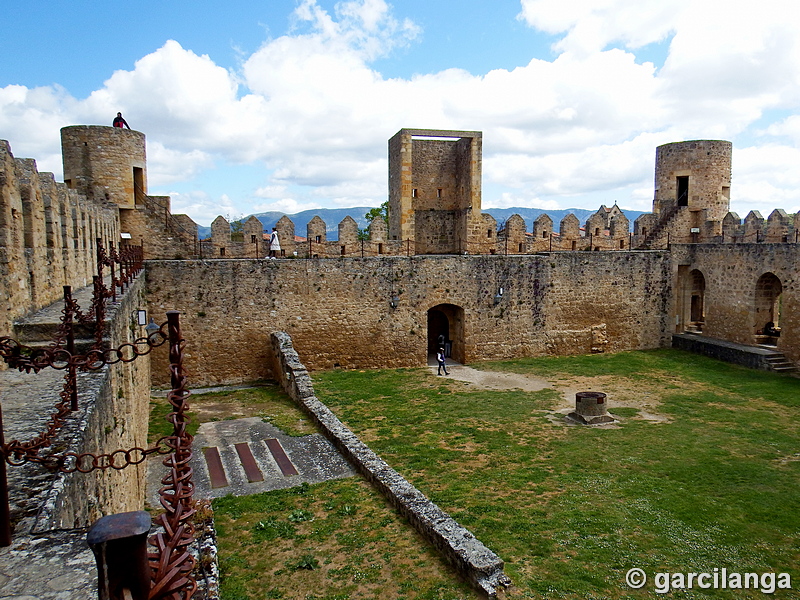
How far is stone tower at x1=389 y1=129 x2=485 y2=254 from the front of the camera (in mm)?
19172

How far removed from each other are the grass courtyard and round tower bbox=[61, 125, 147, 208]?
648 centimetres

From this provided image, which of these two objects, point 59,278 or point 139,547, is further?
point 59,278

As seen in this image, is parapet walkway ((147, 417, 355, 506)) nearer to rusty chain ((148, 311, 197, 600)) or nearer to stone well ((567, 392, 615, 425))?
stone well ((567, 392, 615, 425))

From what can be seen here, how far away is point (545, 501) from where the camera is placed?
783 cm

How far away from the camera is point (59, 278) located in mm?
8656

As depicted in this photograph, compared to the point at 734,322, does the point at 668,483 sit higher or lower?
lower

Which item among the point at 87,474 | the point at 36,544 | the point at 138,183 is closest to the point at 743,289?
the point at 138,183

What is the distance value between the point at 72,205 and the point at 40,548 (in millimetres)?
8473

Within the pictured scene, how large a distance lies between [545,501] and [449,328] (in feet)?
35.4

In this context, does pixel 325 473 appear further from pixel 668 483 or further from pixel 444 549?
pixel 668 483

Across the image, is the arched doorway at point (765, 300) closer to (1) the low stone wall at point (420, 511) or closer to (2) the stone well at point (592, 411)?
(2) the stone well at point (592, 411)

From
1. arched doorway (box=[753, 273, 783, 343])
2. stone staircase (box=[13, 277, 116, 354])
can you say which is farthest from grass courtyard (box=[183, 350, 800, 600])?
arched doorway (box=[753, 273, 783, 343])

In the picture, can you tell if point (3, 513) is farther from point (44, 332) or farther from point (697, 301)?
point (697, 301)

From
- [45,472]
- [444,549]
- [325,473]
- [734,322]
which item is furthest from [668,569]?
[734,322]
